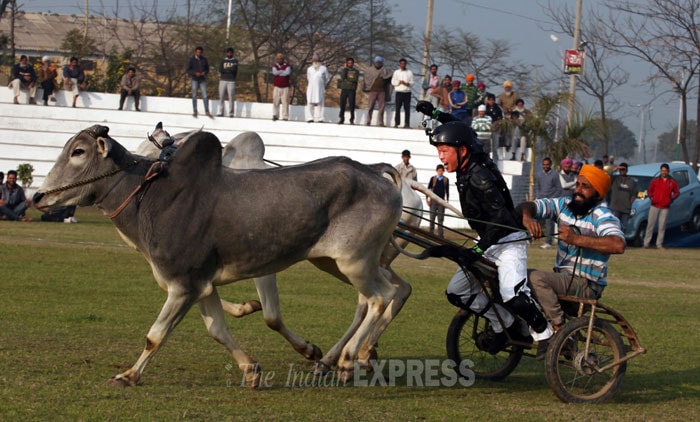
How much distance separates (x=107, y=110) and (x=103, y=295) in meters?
22.3

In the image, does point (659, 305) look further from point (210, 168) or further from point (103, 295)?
point (210, 168)

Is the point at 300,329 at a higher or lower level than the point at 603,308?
lower

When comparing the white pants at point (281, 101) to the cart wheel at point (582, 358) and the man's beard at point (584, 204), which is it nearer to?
the man's beard at point (584, 204)

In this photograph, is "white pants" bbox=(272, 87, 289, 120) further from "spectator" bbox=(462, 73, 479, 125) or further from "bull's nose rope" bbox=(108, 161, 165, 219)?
"bull's nose rope" bbox=(108, 161, 165, 219)

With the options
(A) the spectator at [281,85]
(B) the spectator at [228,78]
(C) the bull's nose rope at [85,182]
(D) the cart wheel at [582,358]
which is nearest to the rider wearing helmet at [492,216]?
(D) the cart wheel at [582,358]

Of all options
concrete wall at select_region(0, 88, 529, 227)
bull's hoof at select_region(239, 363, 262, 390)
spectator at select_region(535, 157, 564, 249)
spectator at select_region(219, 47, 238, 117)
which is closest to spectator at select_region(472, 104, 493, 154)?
spectator at select_region(535, 157, 564, 249)

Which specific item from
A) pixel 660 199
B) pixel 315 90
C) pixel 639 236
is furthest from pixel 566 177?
pixel 315 90

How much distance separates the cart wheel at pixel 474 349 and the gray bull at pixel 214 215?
45.8 inches

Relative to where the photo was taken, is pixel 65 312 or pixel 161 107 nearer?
pixel 65 312

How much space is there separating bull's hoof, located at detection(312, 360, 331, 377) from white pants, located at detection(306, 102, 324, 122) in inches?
1032

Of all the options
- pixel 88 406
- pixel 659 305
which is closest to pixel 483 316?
pixel 88 406

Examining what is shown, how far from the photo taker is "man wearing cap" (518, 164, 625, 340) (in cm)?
893

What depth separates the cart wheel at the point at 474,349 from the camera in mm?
9688

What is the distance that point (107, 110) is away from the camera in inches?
1410
